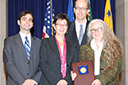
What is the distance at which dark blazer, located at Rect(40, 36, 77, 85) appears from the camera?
2965 millimetres

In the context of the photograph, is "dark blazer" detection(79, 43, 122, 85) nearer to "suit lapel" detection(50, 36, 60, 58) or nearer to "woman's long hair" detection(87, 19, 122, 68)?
"woman's long hair" detection(87, 19, 122, 68)

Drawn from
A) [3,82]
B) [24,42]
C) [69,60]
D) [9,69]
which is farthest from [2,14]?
[69,60]

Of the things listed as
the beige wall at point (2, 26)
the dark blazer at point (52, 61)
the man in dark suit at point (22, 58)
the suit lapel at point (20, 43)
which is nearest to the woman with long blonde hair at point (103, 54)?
the dark blazer at point (52, 61)

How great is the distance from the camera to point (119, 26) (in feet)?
19.5

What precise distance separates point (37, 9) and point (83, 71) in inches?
156

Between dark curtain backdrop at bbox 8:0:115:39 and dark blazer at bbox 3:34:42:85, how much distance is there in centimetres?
291

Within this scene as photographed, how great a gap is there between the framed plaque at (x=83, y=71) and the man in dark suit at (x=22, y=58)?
79cm

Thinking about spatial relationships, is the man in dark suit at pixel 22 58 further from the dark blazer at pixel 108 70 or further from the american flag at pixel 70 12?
the american flag at pixel 70 12

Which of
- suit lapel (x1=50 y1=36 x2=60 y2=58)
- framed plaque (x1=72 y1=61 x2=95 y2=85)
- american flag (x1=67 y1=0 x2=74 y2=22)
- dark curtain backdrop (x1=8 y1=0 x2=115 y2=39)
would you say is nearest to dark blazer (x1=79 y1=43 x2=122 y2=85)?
framed plaque (x1=72 y1=61 x2=95 y2=85)

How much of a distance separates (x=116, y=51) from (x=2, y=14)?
12.6 ft

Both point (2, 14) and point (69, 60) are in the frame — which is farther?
point (2, 14)

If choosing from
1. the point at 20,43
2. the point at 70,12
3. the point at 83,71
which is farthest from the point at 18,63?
the point at 70,12

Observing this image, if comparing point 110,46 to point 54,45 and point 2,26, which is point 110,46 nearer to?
point 54,45

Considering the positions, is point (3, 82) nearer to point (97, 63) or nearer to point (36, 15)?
point (36, 15)
